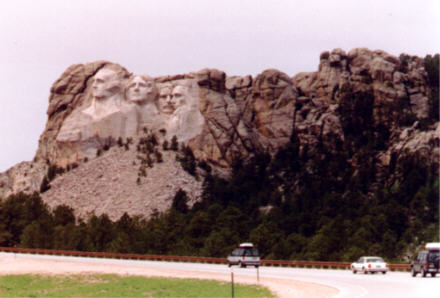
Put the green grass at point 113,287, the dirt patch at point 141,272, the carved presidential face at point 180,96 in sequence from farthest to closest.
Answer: the carved presidential face at point 180,96, the green grass at point 113,287, the dirt patch at point 141,272

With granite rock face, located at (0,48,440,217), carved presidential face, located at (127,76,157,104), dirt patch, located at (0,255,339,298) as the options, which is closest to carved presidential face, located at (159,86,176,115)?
granite rock face, located at (0,48,440,217)

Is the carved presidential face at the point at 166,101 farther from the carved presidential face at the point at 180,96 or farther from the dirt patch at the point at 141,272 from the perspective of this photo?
the dirt patch at the point at 141,272

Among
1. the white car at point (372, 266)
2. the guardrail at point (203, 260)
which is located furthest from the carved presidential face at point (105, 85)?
the white car at point (372, 266)

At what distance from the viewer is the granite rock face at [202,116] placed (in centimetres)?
16525

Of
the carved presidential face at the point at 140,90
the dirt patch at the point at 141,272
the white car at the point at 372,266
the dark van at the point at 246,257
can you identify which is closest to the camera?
the dirt patch at the point at 141,272

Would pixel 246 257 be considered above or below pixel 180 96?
below

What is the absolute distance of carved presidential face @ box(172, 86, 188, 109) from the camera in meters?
184

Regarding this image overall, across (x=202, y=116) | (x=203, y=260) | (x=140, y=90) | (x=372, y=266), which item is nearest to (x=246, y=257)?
(x=372, y=266)

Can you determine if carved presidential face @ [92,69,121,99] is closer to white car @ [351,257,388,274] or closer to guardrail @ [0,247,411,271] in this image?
guardrail @ [0,247,411,271]

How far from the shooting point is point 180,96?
184875mm

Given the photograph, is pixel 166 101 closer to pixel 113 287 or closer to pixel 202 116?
pixel 202 116

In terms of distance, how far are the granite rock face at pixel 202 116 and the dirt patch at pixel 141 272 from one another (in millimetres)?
74260

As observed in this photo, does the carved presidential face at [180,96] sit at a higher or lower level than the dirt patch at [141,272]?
higher

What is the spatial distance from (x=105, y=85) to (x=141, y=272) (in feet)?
416
